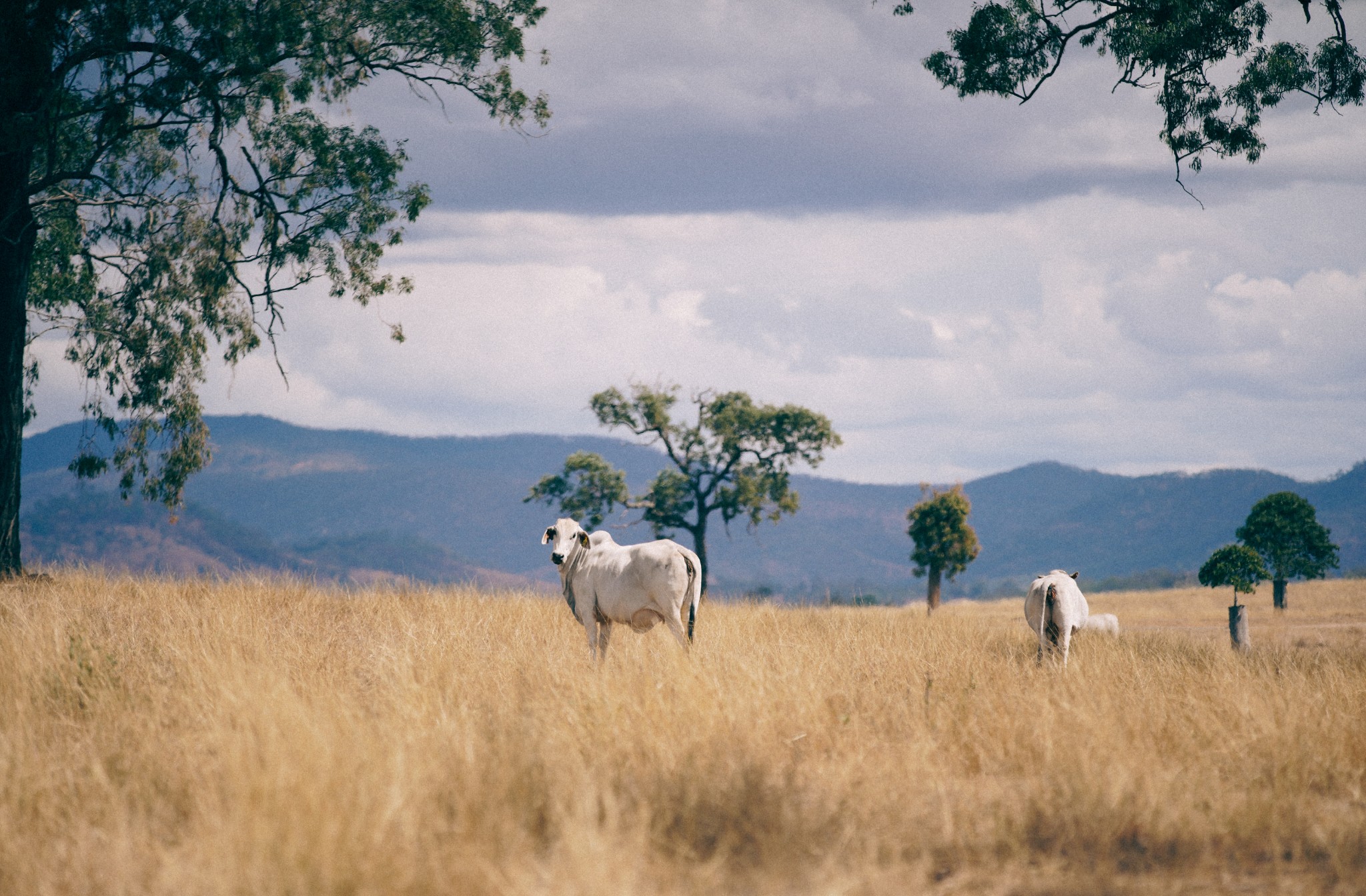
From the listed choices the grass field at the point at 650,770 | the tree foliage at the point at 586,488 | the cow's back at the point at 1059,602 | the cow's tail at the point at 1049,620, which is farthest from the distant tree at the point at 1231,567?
the tree foliage at the point at 586,488

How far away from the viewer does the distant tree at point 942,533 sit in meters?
48.5

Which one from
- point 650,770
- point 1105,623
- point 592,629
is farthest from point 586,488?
point 650,770

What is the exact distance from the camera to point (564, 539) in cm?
1059

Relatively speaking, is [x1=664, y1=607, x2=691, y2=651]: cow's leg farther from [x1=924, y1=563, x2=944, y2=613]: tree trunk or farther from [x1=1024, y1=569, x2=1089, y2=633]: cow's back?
[x1=924, y1=563, x2=944, y2=613]: tree trunk

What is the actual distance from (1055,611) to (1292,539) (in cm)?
4061

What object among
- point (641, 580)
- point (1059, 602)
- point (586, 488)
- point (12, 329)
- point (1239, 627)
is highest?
point (12, 329)

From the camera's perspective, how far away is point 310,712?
686 cm

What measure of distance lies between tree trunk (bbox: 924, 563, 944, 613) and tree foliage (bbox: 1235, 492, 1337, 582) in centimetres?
1417

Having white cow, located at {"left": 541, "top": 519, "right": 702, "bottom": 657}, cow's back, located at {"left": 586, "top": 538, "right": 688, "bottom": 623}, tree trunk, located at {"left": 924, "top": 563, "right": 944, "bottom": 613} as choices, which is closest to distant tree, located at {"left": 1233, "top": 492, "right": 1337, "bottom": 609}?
tree trunk, located at {"left": 924, "top": 563, "right": 944, "bottom": 613}

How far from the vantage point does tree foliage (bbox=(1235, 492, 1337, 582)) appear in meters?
44.1

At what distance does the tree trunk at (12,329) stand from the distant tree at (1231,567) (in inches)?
1272

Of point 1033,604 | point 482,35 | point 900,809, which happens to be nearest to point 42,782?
point 900,809

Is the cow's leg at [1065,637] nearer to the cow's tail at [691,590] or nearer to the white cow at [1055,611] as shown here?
the white cow at [1055,611]

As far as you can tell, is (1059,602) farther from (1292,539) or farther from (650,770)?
(1292,539)
